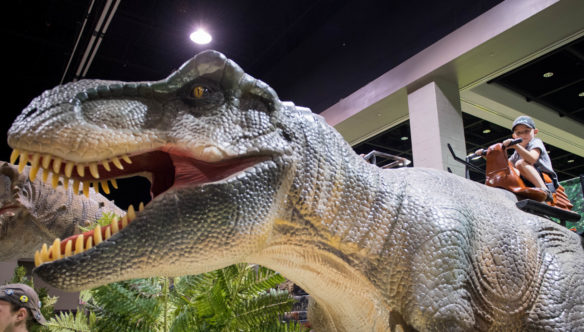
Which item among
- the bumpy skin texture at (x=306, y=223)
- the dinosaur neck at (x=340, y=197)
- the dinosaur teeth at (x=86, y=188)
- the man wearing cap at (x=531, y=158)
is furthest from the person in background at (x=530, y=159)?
the dinosaur teeth at (x=86, y=188)

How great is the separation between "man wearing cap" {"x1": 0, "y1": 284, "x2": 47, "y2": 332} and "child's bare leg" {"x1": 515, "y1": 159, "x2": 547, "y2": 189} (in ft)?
9.67

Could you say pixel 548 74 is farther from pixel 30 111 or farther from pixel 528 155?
pixel 30 111

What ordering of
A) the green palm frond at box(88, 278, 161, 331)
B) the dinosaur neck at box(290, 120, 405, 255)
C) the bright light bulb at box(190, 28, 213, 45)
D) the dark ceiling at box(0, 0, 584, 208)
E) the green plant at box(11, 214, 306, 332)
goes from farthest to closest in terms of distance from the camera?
the bright light bulb at box(190, 28, 213, 45) → the dark ceiling at box(0, 0, 584, 208) → the green palm frond at box(88, 278, 161, 331) → the green plant at box(11, 214, 306, 332) → the dinosaur neck at box(290, 120, 405, 255)

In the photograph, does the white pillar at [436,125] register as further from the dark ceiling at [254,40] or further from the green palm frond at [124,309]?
the green palm frond at [124,309]

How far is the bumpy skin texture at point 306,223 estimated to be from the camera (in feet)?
3.58

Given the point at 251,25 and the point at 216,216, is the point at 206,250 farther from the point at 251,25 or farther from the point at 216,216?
the point at 251,25

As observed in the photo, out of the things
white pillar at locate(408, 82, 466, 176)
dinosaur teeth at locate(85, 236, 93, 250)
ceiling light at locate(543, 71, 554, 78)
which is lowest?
dinosaur teeth at locate(85, 236, 93, 250)

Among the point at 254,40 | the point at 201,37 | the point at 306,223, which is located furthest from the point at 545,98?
the point at 306,223

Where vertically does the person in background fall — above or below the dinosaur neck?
above

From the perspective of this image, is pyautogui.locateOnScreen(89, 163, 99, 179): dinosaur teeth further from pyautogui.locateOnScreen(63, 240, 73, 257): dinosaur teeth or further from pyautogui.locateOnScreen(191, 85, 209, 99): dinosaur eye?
pyautogui.locateOnScreen(191, 85, 209, 99): dinosaur eye

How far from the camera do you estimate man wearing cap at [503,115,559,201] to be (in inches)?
103

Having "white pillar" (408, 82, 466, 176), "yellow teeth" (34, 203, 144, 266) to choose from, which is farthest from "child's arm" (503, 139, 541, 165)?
"yellow teeth" (34, 203, 144, 266)

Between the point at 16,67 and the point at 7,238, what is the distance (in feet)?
10.2

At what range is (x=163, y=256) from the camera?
3.58 ft
